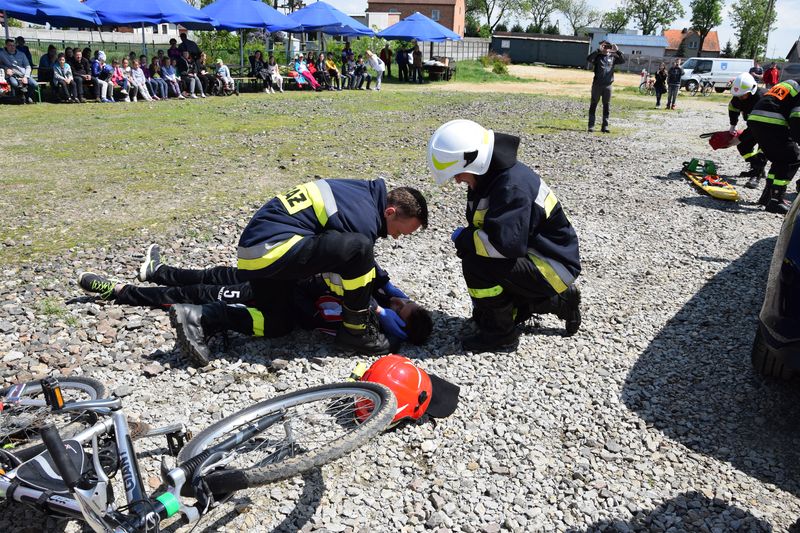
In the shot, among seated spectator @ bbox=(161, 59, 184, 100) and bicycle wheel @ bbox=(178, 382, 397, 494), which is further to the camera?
seated spectator @ bbox=(161, 59, 184, 100)

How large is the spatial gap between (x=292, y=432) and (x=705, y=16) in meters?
111

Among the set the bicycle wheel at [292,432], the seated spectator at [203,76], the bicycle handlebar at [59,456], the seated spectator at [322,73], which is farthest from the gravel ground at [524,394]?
the seated spectator at [322,73]

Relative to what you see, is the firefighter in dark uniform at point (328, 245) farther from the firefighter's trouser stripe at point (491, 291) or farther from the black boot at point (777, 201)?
the black boot at point (777, 201)

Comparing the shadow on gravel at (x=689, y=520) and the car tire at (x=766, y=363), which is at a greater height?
the car tire at (x=766, y=363)

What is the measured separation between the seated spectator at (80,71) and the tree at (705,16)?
314 feet

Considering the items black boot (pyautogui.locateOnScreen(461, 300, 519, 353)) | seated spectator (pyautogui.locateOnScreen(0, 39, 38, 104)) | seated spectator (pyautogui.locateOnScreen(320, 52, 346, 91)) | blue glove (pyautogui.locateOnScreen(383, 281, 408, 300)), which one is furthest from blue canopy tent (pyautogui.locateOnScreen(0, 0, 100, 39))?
black boot (pyautogui.locateOnScreen(461, 300, 519, 353))

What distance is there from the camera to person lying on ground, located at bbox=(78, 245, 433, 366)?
14.4 ft

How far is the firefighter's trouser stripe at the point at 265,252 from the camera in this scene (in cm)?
408

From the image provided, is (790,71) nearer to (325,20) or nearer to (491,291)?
(325,20)

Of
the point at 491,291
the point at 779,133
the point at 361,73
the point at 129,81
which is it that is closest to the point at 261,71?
the point at 361,73

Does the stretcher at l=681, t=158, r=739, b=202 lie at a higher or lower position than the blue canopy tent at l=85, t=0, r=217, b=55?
lower

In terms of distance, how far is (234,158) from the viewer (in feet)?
35.7

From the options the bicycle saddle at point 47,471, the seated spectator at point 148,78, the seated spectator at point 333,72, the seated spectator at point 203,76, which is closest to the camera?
the bicycle saddle at point 47,471

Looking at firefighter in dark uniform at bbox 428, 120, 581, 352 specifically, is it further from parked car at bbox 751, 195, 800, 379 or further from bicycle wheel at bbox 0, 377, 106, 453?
bicycle wheel at bbox 0, 377, 106, 453
